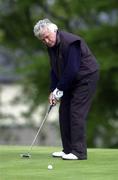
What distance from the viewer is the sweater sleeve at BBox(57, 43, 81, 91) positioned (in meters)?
9.95

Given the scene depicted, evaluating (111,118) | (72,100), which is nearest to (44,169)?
(72,100)

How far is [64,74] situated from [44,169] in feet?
4.15

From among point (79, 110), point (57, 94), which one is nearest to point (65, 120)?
point (79, 110)

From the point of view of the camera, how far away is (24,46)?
29938mm

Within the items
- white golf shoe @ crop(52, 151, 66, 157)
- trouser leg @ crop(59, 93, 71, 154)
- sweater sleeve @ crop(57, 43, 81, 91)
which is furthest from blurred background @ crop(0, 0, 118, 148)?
sweater sleeve @ crop(57, 43, 81, 91)

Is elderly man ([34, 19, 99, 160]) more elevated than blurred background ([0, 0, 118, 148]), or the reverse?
blurred background ([0, 0, 118, 148])

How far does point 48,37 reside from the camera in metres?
9.96

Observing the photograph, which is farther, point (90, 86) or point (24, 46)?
point (24, 46)

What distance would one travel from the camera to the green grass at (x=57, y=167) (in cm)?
870

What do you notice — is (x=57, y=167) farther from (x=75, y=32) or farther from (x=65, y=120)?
(x=75, y=32)

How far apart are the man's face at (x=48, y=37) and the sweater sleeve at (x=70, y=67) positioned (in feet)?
0.74

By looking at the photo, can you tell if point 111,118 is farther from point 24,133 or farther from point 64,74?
point 64,74

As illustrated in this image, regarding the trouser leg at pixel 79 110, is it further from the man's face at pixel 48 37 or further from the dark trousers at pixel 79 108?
the man's face at pixel 48 37

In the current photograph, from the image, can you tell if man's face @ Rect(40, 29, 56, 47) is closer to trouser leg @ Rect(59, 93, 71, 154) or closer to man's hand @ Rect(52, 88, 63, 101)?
man's hand @ Rect(52, 88, 63, 101)
